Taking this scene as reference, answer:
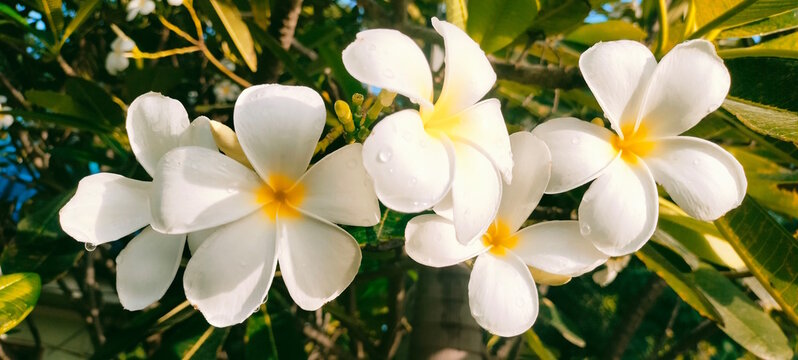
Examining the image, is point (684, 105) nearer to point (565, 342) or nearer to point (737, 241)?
point (737, 241)

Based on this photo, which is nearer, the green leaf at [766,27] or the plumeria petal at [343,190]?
the plumeria petal at [343,190]

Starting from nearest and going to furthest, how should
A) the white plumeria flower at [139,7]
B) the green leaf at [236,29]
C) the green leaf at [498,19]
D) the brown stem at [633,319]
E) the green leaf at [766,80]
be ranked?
the green leaf at [766,80]
the green leaf at [498,19]
the green leaf at [236,29]
the white plumeria flower at [139,7]
the brown stem at [633,319]

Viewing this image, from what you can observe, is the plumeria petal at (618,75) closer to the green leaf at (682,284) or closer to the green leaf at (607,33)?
the green leaf at (682,284)

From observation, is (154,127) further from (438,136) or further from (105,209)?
(438,136)

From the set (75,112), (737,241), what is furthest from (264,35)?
(737,241)

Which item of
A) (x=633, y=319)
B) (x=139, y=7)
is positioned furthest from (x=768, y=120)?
(x=139, y=7)

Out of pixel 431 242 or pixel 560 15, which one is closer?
pixel 431 242

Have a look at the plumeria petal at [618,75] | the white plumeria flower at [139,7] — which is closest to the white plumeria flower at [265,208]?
the plumeria petal at [618,75]
